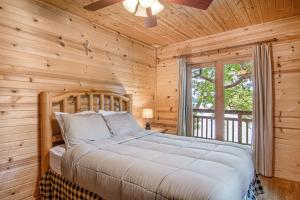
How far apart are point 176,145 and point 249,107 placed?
194 cm

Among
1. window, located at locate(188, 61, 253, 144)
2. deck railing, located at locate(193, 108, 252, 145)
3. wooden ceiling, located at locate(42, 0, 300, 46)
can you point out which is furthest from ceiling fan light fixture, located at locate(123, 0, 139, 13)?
deck railing, located at locate(193, 108, 252, 145)

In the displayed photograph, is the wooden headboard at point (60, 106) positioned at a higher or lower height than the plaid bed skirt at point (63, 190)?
higher

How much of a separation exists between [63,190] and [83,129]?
66 centimetres

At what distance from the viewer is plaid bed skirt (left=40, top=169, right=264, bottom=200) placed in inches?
71.1

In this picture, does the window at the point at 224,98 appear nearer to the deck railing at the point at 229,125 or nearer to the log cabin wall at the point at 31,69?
the deck railing at the point at 229,125

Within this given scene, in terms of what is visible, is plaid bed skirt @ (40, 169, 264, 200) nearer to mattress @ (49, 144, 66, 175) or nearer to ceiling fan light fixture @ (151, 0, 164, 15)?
mattress @ (49, 144, 66, 175)

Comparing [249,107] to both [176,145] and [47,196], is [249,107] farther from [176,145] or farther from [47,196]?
[47,196]

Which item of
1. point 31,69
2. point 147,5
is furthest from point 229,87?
point 31,69

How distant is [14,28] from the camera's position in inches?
84.9

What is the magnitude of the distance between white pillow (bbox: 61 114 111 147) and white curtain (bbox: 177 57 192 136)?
1.73 metres

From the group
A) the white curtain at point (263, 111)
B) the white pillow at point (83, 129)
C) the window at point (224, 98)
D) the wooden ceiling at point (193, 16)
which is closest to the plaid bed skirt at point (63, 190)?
the white pillow at point (83, 129)

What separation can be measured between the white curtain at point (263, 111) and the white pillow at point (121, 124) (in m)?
Result: 1.91

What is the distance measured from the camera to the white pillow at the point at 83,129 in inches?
85.7

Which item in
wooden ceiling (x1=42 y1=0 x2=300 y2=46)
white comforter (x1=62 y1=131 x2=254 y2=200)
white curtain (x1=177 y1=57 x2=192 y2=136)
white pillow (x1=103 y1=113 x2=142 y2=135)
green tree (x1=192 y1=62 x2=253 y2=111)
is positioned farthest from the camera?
white curtain (x1=177 y1=57 x2=192 y2=136)
